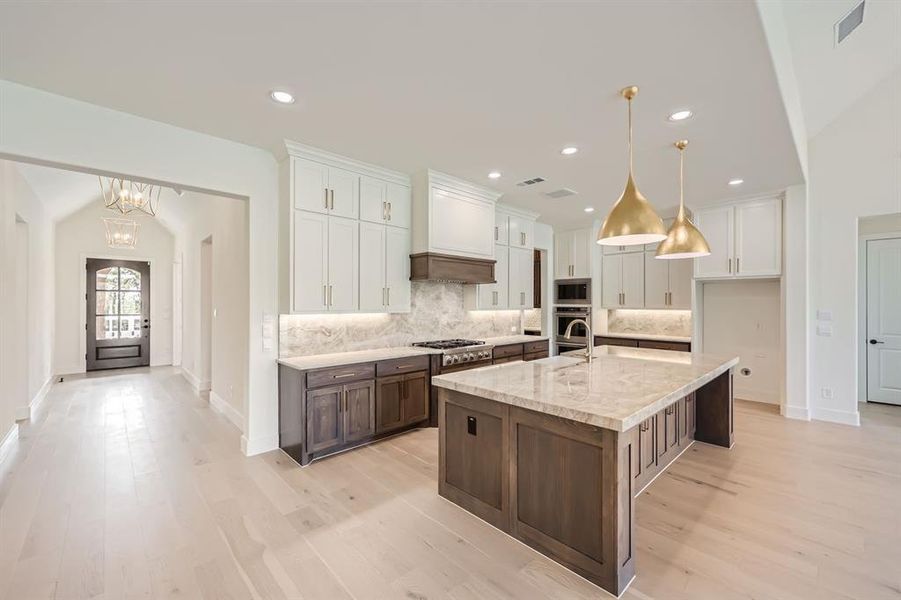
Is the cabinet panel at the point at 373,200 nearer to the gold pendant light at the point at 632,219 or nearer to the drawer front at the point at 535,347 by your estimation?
the gold pendant light at the point at 632,219

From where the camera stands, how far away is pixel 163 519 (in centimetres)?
261

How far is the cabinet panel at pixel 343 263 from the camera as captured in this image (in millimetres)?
3891

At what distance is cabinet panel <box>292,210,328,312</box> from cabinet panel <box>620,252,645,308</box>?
16.1 ft

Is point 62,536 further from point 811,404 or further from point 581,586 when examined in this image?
point 811,404

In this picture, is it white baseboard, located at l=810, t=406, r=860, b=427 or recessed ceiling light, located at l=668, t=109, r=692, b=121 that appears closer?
recessed ceiling light, located at l=668, t=109, r=692, b=121

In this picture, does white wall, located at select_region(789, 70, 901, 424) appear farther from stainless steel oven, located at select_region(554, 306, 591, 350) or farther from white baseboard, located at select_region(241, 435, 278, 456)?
white baseboard, located at select_region(241, 435, 278, 456)

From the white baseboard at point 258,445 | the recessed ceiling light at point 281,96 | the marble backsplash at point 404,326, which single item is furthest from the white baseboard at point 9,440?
the recessed ceiling light at point 281,96

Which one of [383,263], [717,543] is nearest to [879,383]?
[717,543]

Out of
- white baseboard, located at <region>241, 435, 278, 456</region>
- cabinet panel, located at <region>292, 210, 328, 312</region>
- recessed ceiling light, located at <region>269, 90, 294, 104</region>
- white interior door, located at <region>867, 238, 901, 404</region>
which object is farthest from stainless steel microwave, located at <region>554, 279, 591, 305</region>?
recessed ceiling light, located at <region>269, 90, 294, 104</region>

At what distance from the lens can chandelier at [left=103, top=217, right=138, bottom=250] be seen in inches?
285

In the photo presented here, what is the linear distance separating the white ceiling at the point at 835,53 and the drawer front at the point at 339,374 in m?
4.32

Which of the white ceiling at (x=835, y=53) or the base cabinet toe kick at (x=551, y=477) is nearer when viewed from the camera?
the base cabinet toe kick at (x=551, y=477)

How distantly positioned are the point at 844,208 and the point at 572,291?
11.4 ft

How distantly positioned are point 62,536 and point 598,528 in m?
3.17
